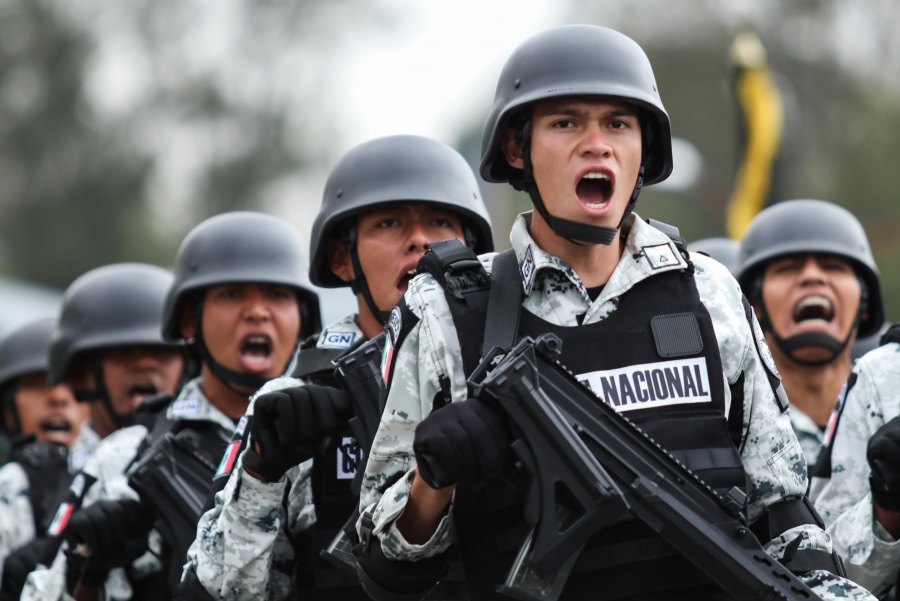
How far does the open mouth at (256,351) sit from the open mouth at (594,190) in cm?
250

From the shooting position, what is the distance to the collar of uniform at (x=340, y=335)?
16.6 ft

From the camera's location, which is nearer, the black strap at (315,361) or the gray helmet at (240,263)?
the black strap at (315,361)

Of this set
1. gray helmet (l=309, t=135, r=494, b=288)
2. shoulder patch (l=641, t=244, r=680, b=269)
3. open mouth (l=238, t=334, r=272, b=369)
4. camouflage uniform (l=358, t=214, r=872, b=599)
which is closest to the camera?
camouflage uniform (l=358, t=214, r=872, b=599)

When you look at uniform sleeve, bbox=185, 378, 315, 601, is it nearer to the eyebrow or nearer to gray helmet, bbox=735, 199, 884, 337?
the eyebrow

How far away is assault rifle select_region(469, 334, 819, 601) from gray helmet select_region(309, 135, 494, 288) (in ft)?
6.10

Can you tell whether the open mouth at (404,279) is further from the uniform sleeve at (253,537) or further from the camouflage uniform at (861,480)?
the camouflage uniform at (861,480)

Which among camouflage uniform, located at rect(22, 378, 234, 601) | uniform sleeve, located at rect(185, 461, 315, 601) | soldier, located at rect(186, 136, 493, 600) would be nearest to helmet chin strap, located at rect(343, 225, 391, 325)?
soldier, located at rect(186, 136, 493, 600)

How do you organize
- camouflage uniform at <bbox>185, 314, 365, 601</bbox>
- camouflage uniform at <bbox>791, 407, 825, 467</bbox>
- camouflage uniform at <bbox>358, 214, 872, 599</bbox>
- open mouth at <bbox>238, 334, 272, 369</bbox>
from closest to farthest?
→ camouflage uniform at <bbox>358, 214, 872, 599</bbox> < camouflage uniform at <bbox>185, 314, 365, 601</bbox> < open mouth at <bbox>238, 334, 272, 369</bbox> < camouflage uniform at <bbox>791, 407, 825, 467</bbox>

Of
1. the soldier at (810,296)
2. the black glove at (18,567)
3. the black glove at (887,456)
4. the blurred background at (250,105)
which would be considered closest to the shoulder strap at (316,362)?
the black glove at (887,456)

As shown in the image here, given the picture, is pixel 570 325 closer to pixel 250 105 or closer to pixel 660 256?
pixel 660 256

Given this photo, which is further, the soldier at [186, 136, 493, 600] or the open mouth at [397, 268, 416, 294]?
the open mouth at [397, 268, 416, 294]

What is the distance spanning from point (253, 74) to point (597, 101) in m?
32.5

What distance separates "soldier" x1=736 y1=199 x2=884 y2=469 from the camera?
6480mm

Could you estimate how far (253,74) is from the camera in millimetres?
35500
